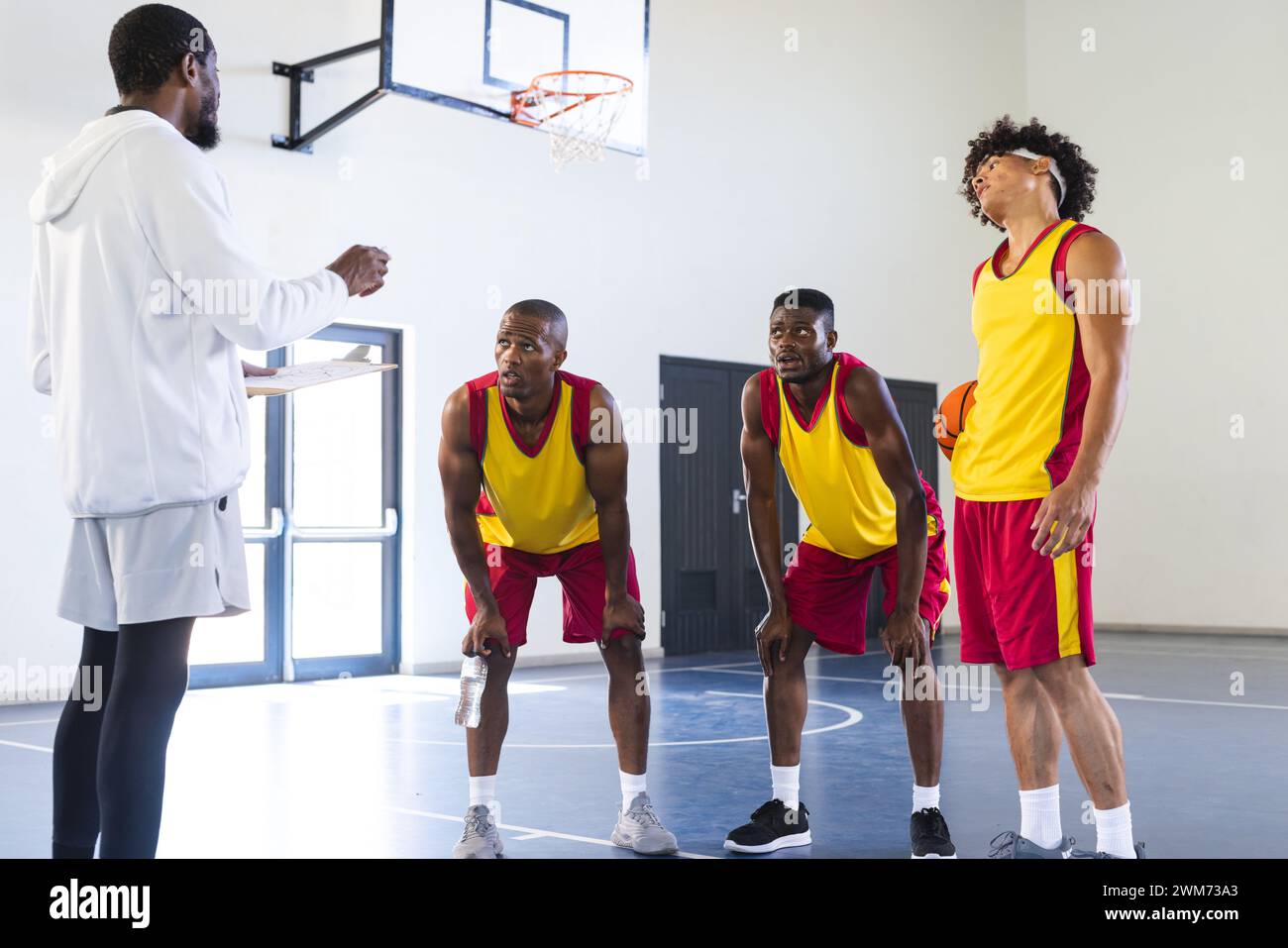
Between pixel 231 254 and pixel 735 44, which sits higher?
pixel 735 44

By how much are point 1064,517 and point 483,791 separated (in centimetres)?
160

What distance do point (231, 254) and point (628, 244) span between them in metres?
7.36

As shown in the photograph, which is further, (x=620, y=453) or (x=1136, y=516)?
(x=1136, y=516)

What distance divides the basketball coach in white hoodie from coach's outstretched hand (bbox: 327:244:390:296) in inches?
8.3

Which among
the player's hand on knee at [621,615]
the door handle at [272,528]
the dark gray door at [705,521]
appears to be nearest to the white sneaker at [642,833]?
the player's hand on knee at [621,615]

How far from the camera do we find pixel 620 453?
3.38m

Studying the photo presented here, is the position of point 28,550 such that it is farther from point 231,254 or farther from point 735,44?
point 735,44

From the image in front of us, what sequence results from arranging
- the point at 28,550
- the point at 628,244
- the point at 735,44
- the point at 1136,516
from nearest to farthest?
the point at 28,550 < the point at 628,244 < the point at 735,44 < the point at 1136,516

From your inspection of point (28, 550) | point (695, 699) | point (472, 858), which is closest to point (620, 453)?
point (472, 858)

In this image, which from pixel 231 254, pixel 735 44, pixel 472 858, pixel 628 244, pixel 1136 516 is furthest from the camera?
pixel 1136 516

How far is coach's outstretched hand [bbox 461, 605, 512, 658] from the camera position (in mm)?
3289

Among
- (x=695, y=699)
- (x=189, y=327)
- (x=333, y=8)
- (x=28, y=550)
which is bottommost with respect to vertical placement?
(x=695, y=699)
